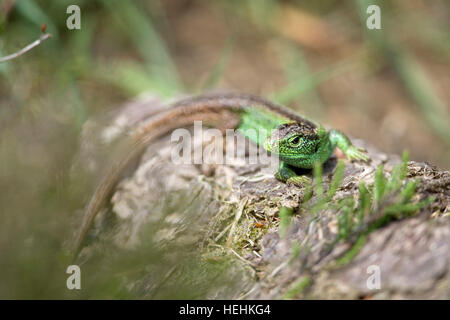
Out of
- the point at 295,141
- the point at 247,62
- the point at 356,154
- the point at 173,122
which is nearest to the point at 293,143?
the point at 295,141

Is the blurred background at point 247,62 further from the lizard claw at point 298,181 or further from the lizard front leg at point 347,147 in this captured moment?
the lizard claw at point 298,181

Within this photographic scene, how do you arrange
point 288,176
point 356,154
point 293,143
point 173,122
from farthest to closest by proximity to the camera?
point 173,122, point 356,154, point 293,143, point 288,176

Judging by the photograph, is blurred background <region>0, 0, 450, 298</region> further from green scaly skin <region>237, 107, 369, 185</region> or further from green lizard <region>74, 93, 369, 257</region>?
green scaly skin <region>237, 107, 369, 185</region>

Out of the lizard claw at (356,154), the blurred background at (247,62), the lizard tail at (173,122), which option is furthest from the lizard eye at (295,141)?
the blurred background at (247,62)

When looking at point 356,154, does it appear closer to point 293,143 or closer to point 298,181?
point 293,143

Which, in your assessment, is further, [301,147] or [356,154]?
[356,154]

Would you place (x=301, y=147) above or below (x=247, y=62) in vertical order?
below

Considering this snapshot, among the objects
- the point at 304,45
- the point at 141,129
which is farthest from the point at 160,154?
the point at 304,45
